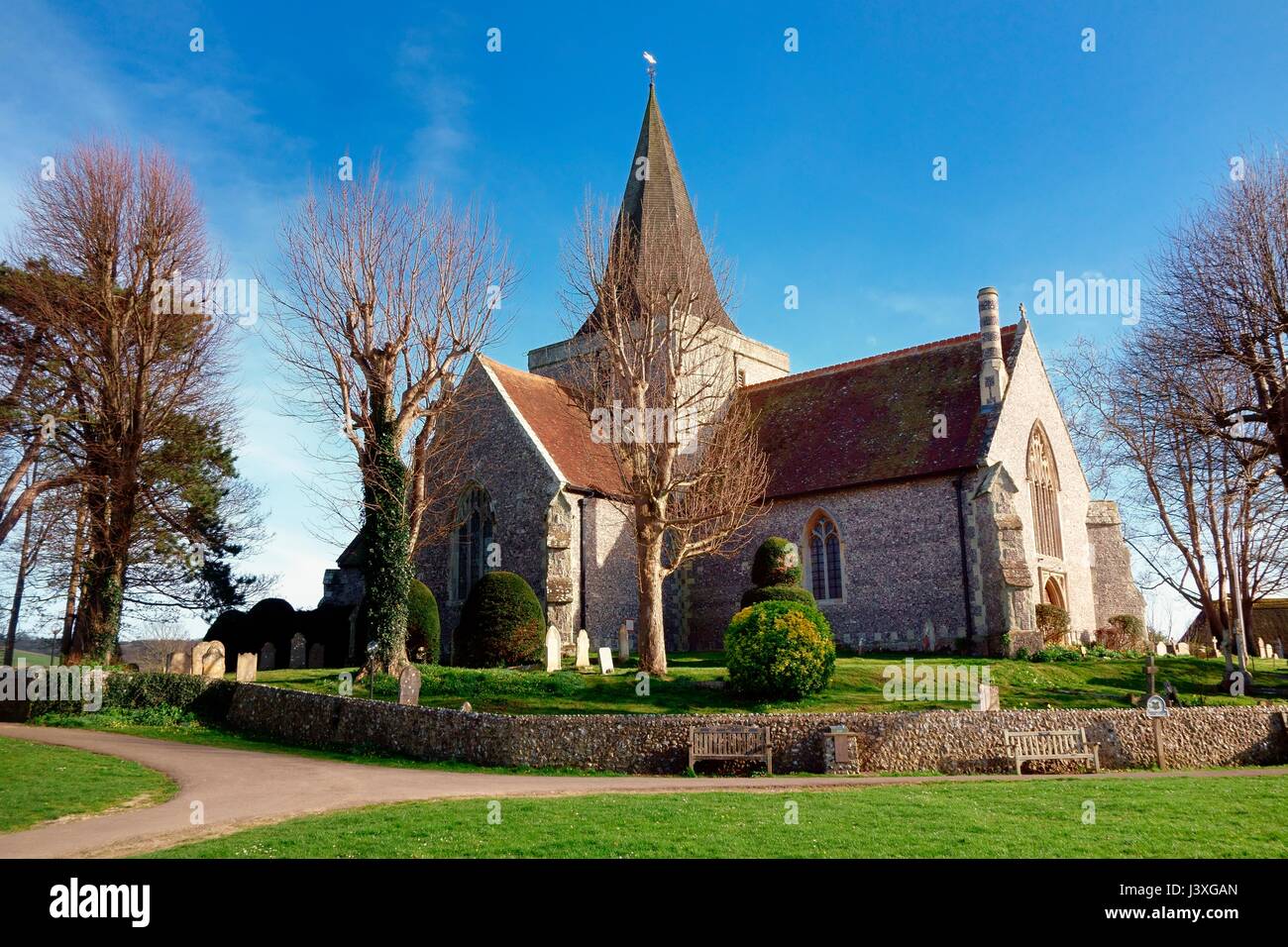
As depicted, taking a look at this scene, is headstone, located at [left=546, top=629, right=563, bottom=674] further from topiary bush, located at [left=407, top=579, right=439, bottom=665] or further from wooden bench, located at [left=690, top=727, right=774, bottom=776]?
wooden bench, located at [left=690, top=727, right=774, bottom=776]

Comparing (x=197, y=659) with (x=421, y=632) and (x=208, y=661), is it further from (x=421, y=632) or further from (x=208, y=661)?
(x=421, y=632)

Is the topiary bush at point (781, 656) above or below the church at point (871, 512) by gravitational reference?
below

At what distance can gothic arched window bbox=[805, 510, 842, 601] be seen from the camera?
26.0 m

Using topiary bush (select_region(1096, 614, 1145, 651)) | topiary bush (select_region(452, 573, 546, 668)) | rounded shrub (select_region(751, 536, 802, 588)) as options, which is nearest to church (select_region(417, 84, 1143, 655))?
topiary bush (select_region(1096, 614, 1145, 651))

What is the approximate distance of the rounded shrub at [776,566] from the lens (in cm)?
2341

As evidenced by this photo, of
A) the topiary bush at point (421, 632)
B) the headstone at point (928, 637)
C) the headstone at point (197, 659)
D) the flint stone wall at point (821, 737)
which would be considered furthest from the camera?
the headstone at point (928, 637)

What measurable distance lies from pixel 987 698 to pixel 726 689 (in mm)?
4872

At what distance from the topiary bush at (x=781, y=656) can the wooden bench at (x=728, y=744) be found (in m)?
3.00

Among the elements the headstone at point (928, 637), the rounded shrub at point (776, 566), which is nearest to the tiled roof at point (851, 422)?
the rounded shrub at point (776, 566)

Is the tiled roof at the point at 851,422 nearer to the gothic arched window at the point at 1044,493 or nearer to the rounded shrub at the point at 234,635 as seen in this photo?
the gothic arched window at the point at 1044,493

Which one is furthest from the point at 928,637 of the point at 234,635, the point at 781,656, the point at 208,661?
the point at 234,635

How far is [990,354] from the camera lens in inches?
1024

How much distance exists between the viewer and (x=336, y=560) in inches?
1205
